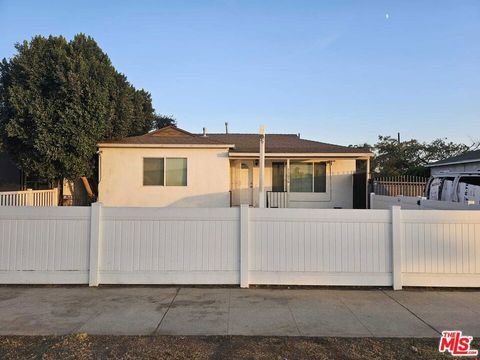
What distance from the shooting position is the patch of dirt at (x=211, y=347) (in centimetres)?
425

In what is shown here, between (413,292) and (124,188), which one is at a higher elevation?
(124,188)

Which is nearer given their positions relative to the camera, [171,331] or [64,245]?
[171,331]

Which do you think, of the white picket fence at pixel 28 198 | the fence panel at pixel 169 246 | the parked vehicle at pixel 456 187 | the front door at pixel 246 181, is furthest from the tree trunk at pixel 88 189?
the parked vehicle at pixel 456 187

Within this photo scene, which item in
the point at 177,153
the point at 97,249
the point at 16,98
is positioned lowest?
the point at 97,249

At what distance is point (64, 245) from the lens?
281 inches

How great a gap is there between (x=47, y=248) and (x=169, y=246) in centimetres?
215

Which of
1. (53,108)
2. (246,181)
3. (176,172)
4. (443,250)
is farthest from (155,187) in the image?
(443,250)

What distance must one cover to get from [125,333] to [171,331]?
0.55m

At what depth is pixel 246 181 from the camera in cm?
1752

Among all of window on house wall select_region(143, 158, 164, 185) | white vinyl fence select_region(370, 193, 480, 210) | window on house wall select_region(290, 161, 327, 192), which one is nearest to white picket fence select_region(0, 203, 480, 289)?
white vinyl fence select_region(370, 193, 480, 210)

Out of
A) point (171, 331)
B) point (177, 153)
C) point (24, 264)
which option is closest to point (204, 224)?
point (171, 331)

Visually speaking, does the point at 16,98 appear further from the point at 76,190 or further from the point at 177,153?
the point at 177,153

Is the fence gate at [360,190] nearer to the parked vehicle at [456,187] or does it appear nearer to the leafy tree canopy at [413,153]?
the parked vehicle at [456,187]

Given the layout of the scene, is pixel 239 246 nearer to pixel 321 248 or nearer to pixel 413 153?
pixel 321 248
